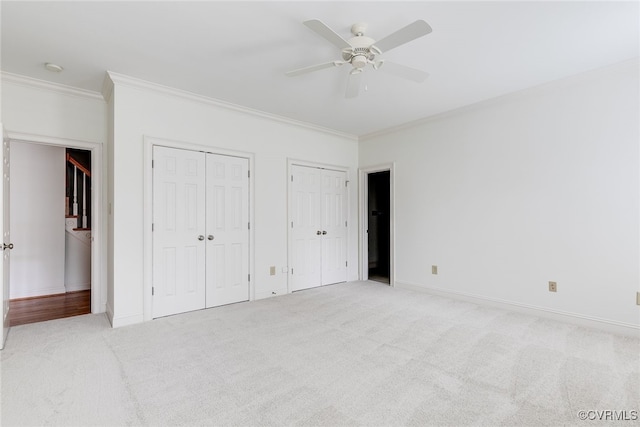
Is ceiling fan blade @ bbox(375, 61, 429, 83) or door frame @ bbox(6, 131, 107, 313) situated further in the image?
door frame @ bbox(6, 131, 107, 313)

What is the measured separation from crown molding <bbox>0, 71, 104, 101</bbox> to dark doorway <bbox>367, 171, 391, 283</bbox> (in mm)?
4807

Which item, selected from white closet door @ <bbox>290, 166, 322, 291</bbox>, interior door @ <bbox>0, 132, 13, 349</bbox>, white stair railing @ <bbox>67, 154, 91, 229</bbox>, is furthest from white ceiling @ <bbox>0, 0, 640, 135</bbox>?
white stair railing @ <bbox>67, 154, 91, 229</bbox>

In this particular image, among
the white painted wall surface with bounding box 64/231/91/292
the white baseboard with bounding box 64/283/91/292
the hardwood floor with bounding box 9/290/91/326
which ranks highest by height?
the white painted wall surface with bounding box 64/231/91/292

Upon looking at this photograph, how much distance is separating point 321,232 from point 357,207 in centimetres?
92

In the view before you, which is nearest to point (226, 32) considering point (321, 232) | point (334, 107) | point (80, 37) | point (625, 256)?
point (80, 37)

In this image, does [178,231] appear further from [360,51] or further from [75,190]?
[75,190]

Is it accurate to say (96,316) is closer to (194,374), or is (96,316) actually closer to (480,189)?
(194,374)

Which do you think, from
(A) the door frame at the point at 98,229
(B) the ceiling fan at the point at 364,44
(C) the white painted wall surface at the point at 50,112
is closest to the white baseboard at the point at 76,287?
(A) the door frame at the point at 98,229

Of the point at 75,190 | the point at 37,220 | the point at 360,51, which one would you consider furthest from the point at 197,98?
the point at 75,190

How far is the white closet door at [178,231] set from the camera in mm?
3439

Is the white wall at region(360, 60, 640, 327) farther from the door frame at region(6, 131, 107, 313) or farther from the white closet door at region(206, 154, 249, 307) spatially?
the door frame at region(6, 131, 107, 313)

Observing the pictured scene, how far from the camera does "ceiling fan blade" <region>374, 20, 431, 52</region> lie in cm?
192

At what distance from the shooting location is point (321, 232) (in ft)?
16.4

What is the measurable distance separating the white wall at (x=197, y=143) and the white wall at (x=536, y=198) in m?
1.81
